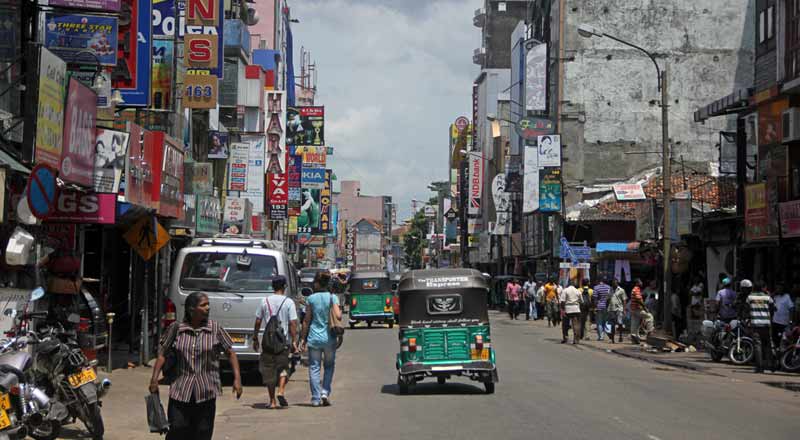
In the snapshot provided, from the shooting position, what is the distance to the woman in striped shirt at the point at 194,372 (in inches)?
352

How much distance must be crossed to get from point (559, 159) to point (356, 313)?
18249mm

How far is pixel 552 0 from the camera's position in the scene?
60.9 metres

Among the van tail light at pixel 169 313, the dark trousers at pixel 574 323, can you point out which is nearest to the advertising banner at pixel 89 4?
the van tail light at pixel 169 313

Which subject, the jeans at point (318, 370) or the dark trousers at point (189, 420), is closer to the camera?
the dark trousers at point (189, 420)

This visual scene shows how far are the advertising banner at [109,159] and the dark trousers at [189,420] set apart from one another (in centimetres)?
911

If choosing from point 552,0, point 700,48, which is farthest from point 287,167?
point 700,48

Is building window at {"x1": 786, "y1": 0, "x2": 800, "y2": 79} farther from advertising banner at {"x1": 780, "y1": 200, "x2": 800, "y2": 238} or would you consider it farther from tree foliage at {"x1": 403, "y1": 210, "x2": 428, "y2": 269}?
tree foliage at {"x1": 403, "y1": 210, "x2": 428, "y2": 269}

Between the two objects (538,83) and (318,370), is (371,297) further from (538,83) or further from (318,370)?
(318,370)

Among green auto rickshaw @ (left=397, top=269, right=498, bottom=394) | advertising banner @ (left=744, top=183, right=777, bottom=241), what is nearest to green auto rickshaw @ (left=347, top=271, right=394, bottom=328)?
advertising banner @ (left=744, top=183, right=777, bottom=241)

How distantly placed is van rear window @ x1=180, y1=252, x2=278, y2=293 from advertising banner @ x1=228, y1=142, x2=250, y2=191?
26662 mm

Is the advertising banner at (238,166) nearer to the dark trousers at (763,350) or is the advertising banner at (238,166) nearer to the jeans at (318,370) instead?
the dark trousers at (763,350)

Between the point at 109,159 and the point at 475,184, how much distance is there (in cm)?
7878

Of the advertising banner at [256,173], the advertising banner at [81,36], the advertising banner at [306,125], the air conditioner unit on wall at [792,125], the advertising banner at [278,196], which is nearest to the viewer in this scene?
the advertising banner at [81,36]

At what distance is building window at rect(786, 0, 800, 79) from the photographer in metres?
28.3
